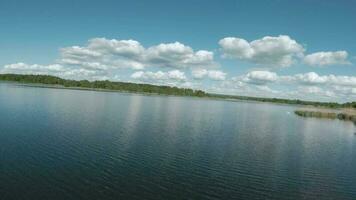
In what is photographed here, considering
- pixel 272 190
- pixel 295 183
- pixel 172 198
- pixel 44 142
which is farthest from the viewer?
pixel 44 142

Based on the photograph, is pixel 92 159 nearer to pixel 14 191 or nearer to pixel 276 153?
pixel 14 191

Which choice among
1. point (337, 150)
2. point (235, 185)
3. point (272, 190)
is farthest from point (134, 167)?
point (337, 150)

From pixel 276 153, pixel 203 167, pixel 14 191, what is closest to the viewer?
pixel 14 191

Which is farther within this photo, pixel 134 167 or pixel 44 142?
pixel 44 142

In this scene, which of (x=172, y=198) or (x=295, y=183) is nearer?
(x=172, y=198)

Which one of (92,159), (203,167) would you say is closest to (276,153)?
(203,167)

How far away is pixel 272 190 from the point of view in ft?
63.9

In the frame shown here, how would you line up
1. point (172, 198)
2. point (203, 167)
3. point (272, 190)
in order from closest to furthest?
point (172, 198) → point (272, 190) → point (203, 167)

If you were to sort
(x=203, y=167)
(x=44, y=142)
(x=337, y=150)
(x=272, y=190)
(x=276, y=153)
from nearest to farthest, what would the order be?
1. (x=272, y=190)
2. (x=203, y=167)
3. (x=44, y=142)
4. (x=276, y=153)
5. (x=337, y=150)

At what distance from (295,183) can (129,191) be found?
12406 millimetres

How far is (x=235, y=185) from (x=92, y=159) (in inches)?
439

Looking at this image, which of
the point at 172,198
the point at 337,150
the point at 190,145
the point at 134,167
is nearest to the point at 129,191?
the point at 172,198

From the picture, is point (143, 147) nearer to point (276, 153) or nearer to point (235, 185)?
point (235, 185)

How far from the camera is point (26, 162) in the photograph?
20531 mm
